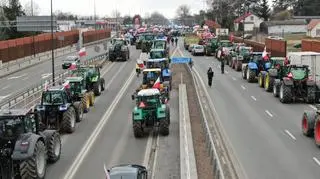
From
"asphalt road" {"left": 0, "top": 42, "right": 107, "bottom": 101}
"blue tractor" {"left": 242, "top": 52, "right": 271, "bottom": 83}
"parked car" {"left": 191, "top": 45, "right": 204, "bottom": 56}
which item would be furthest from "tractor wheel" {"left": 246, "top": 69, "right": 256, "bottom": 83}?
"parked car" {"left": 191, "top": 45, "right": 204, "bottom": 56}

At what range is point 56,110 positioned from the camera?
27422 millimetres

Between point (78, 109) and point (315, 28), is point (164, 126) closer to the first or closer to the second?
point (78, 109)

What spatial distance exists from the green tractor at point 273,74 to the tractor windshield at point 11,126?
A: 23874mm

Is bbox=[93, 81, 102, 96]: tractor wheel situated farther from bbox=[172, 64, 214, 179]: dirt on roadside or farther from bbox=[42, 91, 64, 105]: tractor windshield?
bbox=[42, 91, 64, 105]: tractor windshield

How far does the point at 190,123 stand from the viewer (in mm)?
28281

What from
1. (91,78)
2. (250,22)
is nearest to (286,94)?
(91,78)

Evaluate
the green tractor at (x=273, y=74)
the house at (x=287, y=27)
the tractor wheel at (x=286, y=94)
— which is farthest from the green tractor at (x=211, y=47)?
the house at (x=287, y=27)

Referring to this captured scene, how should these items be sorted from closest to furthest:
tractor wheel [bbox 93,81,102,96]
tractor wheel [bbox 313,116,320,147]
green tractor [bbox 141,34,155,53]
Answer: tractor wheel [bbox 313,116,320,147] < tractor wheel [bbox 93,81,102,96] < green tractor [bbox 141,34,155,53]

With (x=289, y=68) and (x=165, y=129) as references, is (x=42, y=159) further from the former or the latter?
(x=289, y=68)

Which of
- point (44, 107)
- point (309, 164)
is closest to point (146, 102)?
point (44, 107)

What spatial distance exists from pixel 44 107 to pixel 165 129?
598 cm

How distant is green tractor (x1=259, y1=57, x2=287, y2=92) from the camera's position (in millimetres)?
39312

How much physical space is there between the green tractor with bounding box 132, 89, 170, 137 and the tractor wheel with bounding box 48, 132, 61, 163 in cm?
490

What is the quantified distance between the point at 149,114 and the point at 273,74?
54.6 feet
